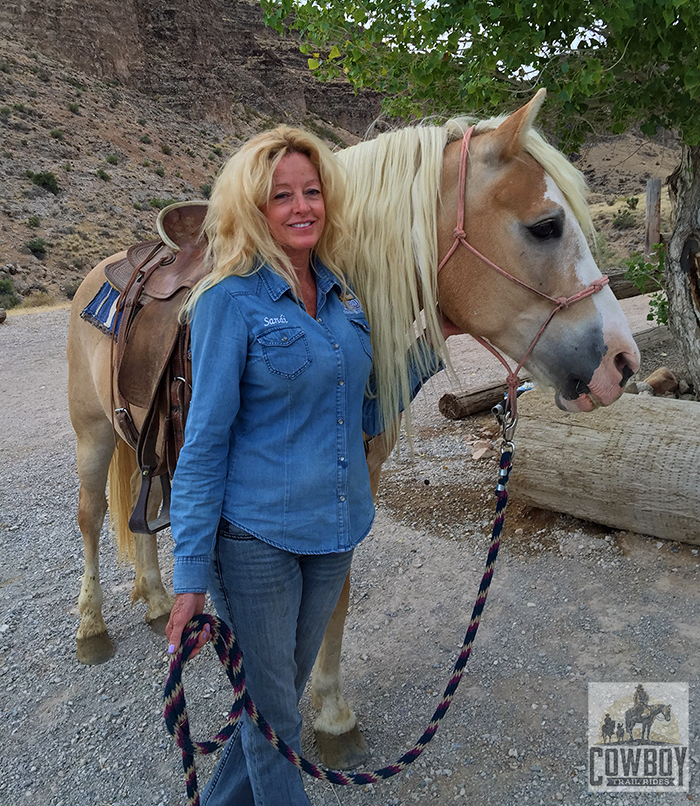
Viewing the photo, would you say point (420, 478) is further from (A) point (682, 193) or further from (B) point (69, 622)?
(A) point (682, 193)

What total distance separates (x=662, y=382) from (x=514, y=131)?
149 inches

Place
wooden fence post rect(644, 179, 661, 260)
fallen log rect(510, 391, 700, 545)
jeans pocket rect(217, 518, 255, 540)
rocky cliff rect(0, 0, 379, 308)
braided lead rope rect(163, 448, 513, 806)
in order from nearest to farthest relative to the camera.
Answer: braided lead rope rect(163, 448, 513, 806) → jeans pocket rect(217, 518, 255, 540) → fallen log rect(510, 391, 700, 545) → wooden fence post rect(644, 179, 661, 260) → rocky cliff rect(0, 0, 379, 308)

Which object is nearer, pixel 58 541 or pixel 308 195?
pixel 308 195

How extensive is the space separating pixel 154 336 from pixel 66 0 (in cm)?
4612

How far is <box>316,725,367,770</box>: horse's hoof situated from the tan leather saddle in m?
1.00

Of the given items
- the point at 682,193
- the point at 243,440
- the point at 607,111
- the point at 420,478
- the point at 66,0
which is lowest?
the point at 420,478

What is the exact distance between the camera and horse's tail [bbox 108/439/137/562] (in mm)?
2871

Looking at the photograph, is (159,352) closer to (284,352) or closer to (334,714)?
(284,352)

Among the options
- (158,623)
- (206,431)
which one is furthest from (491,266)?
(158,623)

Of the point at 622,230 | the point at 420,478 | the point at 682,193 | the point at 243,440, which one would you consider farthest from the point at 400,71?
the point at 622,230

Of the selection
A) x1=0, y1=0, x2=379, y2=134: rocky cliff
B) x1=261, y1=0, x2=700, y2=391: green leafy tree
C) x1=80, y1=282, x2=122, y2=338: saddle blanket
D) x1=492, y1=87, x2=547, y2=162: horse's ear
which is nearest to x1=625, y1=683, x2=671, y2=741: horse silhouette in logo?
x1=492, y1=87, x2=547, y2=162: horse's ear

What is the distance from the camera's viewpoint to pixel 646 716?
7.09 ft

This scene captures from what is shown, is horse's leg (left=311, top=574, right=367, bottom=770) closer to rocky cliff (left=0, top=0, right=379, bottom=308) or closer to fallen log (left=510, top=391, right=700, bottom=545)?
fallen log (left=510, top=391, right=700, bottom=545)

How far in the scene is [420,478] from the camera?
4355 mm
